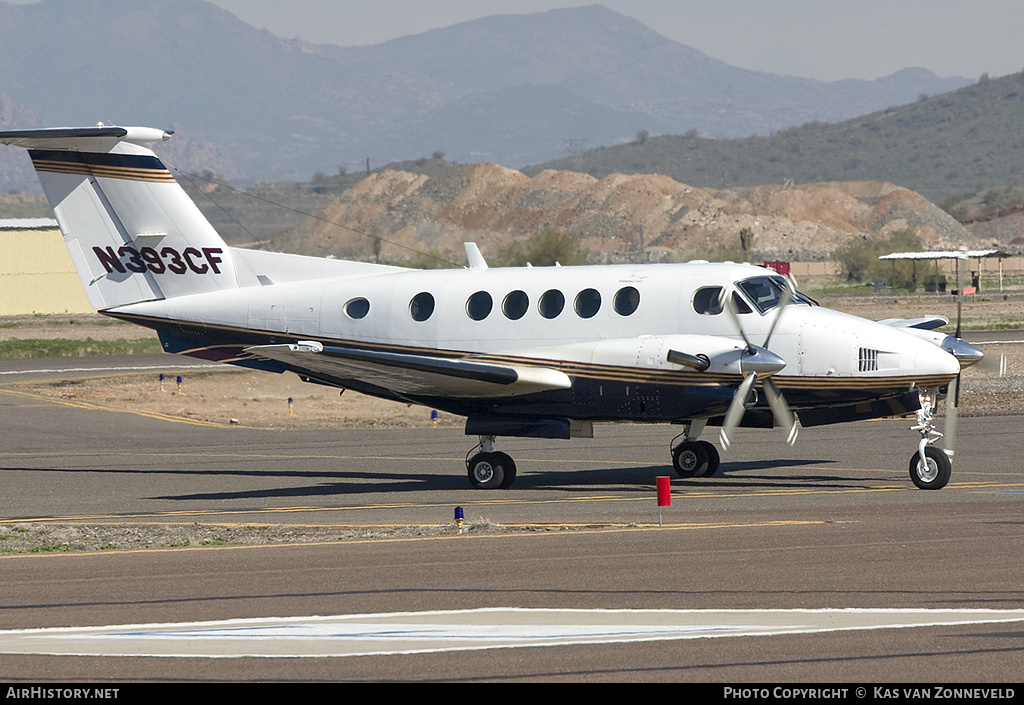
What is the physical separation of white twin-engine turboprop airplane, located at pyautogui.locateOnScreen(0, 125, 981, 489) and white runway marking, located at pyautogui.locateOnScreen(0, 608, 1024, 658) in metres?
7.84

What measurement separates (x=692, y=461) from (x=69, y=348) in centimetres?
4122

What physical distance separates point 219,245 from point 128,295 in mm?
1854

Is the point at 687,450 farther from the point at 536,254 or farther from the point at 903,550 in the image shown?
the point at 536,254

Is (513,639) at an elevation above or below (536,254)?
below

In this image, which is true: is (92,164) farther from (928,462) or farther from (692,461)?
(928,462)

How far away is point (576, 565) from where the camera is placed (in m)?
12.4

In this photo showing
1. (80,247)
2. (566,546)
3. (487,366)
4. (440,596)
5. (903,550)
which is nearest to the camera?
(440,596)

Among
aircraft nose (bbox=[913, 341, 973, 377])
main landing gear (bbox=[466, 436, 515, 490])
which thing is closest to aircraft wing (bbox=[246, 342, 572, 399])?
main landing gear (bbox=[466, 436, 515, 490])

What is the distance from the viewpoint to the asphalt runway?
874cm

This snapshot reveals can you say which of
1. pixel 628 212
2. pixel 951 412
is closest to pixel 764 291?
pixel 951 412

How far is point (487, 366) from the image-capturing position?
62.7ft

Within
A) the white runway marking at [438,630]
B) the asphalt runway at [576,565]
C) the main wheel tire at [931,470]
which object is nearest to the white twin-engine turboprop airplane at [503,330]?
the main wheel tire at [931,470]

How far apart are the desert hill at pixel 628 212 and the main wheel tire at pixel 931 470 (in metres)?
120

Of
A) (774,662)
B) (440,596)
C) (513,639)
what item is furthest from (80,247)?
(774,662)
